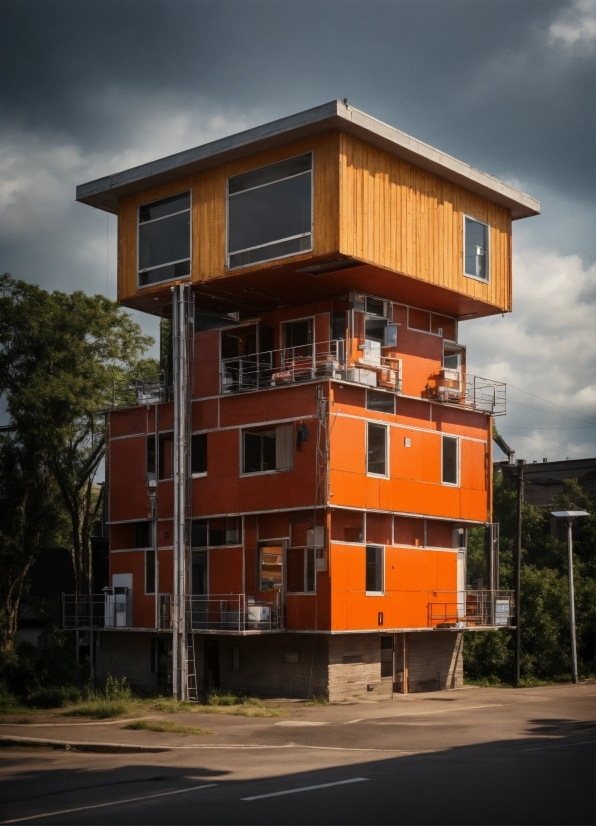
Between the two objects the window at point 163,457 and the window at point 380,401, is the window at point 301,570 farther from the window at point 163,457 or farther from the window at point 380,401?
the window at point 163,457

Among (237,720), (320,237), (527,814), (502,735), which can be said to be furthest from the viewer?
(320,237)

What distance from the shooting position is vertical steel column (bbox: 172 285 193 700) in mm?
38094

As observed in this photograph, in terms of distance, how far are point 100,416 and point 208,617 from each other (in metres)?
14.6

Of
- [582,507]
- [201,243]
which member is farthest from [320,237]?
[582,507]

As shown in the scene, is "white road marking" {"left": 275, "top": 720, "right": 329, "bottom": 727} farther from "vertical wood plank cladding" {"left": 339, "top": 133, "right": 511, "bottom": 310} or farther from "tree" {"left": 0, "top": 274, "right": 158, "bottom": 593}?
Result: "tree" {"left": 0, "top": 274, "right": 158, "bottom": 593}

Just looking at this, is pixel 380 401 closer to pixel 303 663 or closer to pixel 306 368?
pixel 306 368

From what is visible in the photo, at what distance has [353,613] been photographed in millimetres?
37188

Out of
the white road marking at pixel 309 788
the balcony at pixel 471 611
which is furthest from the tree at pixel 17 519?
the white road marking at pixel 309 788

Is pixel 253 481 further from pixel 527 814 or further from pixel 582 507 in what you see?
pixel 582 507

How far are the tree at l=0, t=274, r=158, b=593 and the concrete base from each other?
328 inches

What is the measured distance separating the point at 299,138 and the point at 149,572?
16829 millimetres

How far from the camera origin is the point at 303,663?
37.8 m

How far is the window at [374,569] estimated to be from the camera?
126 ft

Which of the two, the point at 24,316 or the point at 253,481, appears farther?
the point at 24,316
